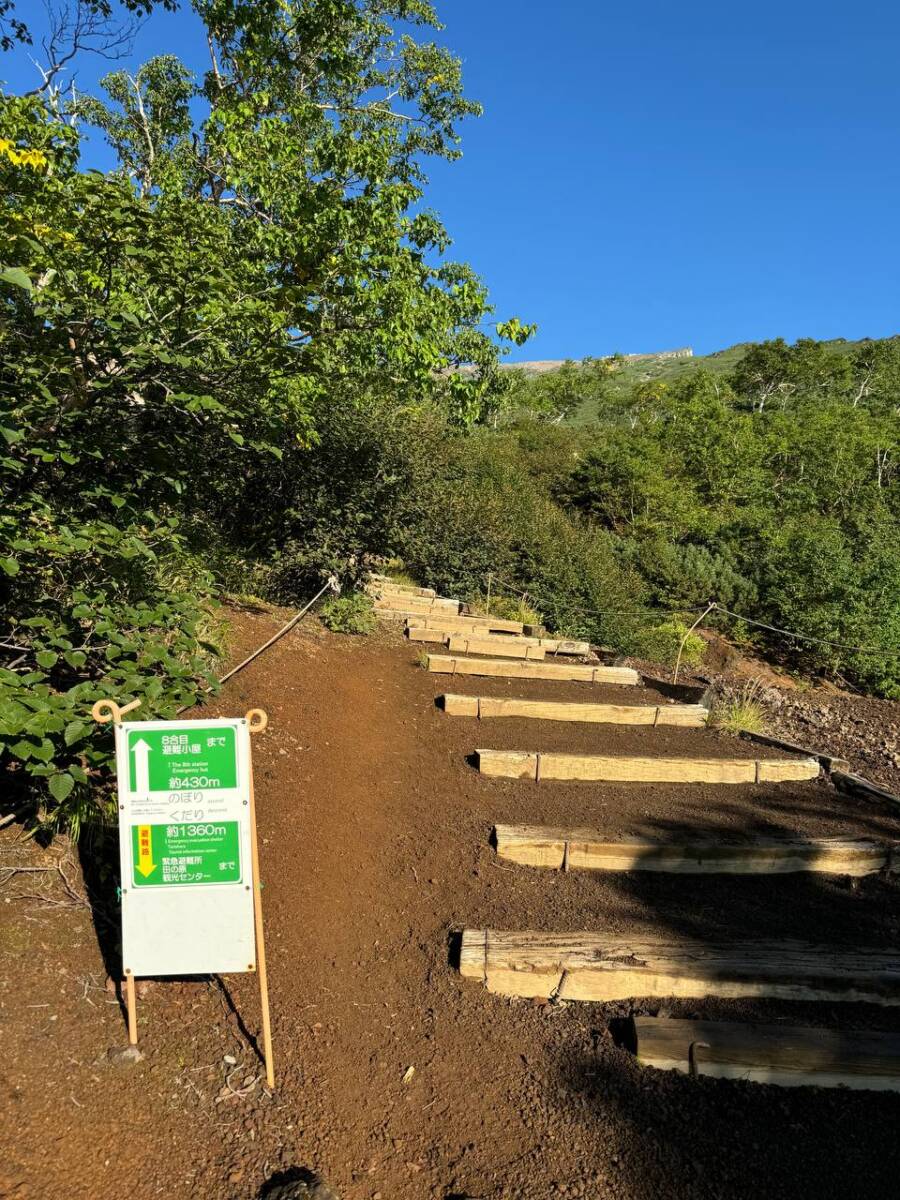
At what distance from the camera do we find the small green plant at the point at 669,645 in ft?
43.8

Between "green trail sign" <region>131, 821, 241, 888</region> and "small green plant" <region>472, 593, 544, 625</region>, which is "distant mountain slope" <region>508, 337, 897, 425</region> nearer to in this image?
"small green plant" <region>472, 593, 544, 625</region>

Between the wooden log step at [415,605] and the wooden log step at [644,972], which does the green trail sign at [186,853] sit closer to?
the wooden log step at [644,972]

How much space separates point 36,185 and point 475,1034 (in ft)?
17.3

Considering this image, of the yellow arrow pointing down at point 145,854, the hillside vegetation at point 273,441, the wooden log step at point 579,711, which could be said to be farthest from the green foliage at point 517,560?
the yellow arrow pointing down at point 145,854

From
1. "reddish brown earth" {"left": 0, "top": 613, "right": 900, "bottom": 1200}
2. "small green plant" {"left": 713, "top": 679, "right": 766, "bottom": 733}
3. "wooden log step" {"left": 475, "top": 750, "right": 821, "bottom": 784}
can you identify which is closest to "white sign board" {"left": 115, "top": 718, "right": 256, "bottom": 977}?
"reddish brown earth" {"left": 0, "top": 613, "right": 900, "bottom": 1200}

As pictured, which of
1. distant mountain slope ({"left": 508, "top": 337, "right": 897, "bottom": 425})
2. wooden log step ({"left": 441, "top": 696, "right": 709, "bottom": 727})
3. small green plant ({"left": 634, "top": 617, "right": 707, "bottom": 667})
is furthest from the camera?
distant mountain slope ({"left": 508, "top": 337, "right": 897, "bottom": 425})

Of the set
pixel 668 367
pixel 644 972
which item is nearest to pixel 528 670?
pixel 644 972

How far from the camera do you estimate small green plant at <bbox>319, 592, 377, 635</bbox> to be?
8.99m

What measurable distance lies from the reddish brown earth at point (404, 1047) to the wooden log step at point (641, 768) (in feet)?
1.88

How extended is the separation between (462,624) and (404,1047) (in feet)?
25.3

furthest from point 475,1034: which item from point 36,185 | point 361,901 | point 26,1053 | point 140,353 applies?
point 36,185

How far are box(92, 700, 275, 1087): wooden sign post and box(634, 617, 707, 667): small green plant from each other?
996cm

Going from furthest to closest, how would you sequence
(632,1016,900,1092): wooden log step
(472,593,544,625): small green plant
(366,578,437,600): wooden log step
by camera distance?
(472,593,544,625): small green plant, (366,578,437,600): wooden log step, (632,1016,900,1092): wooden log step

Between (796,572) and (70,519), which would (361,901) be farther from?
(796,572)
